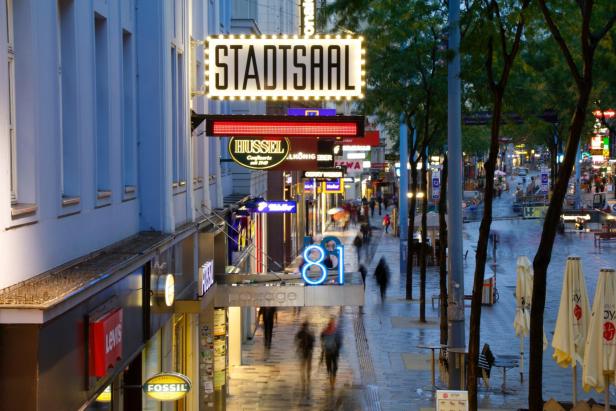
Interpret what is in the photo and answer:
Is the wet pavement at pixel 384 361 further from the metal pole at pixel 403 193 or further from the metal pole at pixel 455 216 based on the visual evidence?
the metal pole at pixel 455 216

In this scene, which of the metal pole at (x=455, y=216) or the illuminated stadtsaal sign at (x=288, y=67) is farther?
the metal pole at (x=455, y=216)

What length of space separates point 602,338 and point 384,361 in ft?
34.8

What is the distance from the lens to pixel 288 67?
56.5 ft

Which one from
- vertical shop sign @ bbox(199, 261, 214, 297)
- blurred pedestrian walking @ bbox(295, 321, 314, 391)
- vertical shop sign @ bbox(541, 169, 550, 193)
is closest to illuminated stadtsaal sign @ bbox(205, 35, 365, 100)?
vertical shop sign @ bbox(199, 261, 214, 297)

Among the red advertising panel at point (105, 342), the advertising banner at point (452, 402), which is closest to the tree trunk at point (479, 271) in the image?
the advertising banner at point (452, 402)

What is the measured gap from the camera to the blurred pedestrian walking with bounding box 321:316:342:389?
2573cm

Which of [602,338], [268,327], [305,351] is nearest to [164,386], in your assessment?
[602,338]

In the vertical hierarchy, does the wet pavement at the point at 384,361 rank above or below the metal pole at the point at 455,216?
below

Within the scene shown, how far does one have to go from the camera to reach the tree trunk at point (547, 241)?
45.5 feet

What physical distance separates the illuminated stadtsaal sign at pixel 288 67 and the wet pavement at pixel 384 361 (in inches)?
311

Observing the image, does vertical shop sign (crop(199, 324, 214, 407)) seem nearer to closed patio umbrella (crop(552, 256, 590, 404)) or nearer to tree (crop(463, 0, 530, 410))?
tree (crop(463, 0, 530, 410))

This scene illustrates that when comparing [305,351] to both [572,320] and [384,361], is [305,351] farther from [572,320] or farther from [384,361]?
[572,320]

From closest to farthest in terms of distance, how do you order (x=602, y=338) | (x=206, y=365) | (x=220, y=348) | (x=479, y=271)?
1. (x=479, y=271)
2. (x=602, y=338)
3. (x=206, y=365)
4. (x=220, y=348)

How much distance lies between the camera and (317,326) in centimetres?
3397
